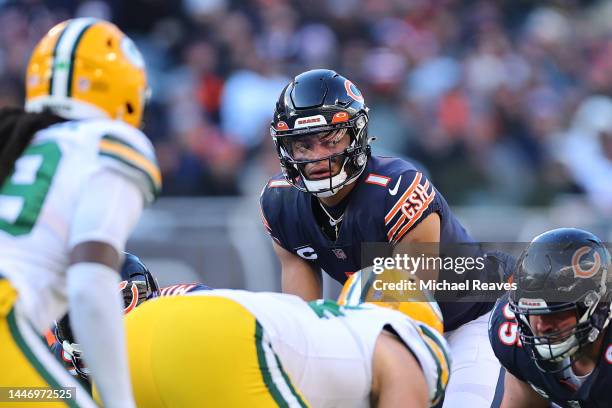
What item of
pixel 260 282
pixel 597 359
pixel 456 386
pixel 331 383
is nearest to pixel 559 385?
pixel 597 359

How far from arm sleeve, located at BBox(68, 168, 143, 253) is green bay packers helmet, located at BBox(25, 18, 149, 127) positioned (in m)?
0.31

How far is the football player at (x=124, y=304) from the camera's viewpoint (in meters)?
4.40

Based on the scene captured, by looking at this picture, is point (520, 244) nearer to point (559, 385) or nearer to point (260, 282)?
point (260, 282)

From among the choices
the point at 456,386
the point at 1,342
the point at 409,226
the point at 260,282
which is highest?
the point at 1,342

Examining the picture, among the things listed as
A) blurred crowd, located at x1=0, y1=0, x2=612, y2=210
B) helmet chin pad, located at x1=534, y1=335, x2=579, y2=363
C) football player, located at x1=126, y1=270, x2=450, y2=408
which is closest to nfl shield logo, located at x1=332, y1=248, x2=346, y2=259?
helmet chin pad, located at x1=534, y1=335, x2=579, y2=363

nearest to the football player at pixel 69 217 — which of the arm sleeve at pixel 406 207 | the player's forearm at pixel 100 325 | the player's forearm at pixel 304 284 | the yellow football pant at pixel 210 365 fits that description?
the player's forearm at pixel 100 325

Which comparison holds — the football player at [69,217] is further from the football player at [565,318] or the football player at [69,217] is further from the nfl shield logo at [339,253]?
the nfl shield logo at [339,253]

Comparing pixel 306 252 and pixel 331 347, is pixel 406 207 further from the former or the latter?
pixel 331 347

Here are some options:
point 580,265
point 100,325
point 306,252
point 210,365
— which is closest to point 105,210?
point 100,325

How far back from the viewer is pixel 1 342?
2.93m

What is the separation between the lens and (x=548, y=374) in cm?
428

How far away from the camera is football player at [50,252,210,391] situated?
173 inches

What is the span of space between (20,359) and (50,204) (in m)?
0.42

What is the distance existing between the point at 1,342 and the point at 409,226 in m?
2.26
